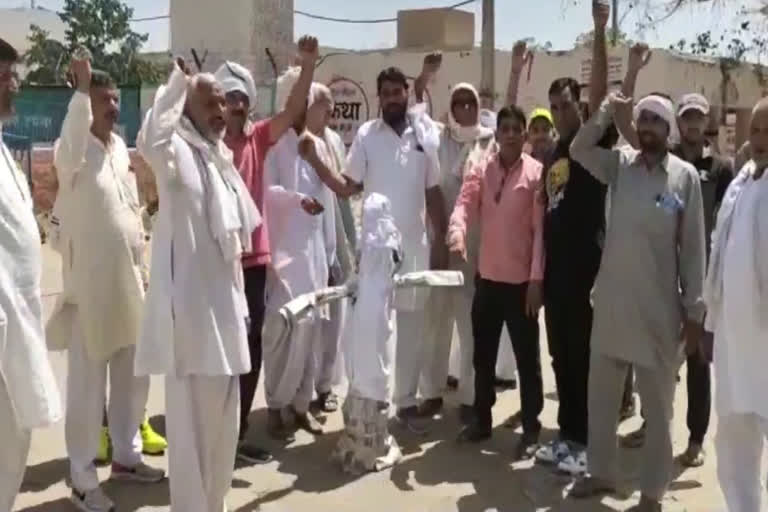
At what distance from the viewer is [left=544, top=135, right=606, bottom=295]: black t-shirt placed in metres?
5.25

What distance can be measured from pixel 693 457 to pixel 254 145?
300 cm

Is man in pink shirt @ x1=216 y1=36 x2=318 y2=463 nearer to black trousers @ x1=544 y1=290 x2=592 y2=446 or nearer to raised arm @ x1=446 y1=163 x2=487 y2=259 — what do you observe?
raised arm @ x1=446 y1=163 x2=487 y2=259

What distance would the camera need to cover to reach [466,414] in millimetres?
6363

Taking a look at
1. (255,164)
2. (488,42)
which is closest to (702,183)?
(255,164)

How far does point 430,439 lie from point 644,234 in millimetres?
2133

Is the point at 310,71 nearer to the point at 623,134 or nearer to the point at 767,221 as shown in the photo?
the point at 623,134

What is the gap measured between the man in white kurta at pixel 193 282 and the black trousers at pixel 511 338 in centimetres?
179

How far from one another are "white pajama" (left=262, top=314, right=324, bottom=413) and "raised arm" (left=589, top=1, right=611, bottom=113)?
2178mm

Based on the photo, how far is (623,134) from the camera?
4930 mm

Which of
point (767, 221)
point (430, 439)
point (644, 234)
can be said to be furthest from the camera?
point (430, 439)

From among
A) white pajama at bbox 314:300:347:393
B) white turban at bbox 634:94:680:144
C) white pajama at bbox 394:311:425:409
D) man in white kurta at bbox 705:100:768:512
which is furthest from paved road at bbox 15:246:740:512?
white turban at bbox 634:94:680:144

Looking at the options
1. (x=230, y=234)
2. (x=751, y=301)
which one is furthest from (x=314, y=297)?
(x=751, y=301)

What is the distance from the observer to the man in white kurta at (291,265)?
19.5 ft

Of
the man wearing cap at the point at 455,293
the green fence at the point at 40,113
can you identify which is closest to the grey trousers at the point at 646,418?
the man wearing cap at the point at 455,293
